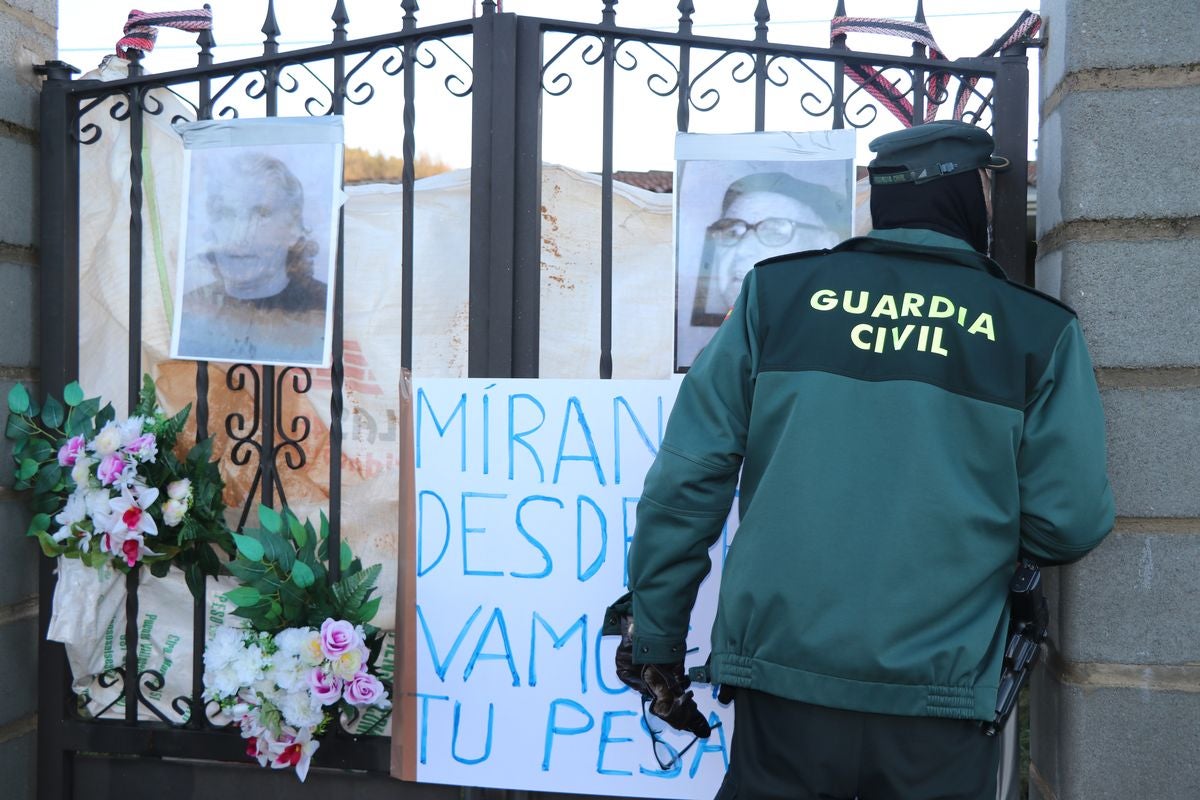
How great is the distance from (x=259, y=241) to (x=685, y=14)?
1.34 m

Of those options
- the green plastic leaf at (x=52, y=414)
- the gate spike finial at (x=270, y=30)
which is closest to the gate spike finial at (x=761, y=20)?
the gate spike finial at (x=270, y=30)

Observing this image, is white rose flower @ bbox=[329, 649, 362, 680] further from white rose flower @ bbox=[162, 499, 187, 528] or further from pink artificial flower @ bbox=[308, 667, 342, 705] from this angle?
white rose flower @ bbox=[162, 499, 187, 528]

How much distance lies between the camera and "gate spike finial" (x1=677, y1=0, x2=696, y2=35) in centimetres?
274

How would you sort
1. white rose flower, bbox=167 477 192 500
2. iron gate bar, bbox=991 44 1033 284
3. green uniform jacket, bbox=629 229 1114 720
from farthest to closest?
white rose flower, bbox=167 477 192 500
iron gate bar, bbox=991 44 1033 284
green uniform jacket, bbox=629 229 1114 720

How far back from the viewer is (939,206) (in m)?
1.97

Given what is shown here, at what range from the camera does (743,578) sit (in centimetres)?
191

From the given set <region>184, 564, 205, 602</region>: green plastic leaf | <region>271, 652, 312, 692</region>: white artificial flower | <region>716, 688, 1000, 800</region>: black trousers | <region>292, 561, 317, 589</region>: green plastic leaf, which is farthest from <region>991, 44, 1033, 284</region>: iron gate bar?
<region>184, 564, 205, 602</region>: green plastic leaf

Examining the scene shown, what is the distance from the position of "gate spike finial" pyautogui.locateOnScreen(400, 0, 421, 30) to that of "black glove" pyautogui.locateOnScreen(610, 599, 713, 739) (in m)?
1.75

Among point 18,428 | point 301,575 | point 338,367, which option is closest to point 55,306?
point 18,428

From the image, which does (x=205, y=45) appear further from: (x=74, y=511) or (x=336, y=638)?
(x=336, y=638)

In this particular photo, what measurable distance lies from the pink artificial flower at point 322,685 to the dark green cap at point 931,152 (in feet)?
6.09

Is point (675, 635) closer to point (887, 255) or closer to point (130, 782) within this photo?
point (887, 255)

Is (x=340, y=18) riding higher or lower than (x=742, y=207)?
higher

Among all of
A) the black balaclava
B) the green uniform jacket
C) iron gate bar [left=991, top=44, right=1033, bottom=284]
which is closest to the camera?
the green uniform jacket
